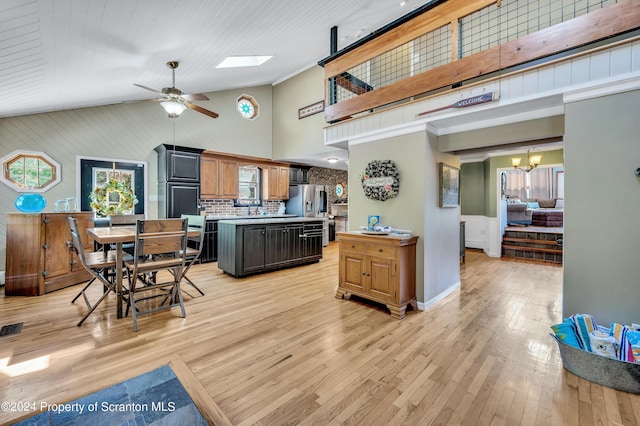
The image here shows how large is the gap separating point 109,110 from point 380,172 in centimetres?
507

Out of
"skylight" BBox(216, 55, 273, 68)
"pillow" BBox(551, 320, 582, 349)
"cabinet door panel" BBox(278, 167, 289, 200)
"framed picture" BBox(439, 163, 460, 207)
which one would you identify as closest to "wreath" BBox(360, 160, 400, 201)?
"framed picture" BBox(439, 163, 460, 207)

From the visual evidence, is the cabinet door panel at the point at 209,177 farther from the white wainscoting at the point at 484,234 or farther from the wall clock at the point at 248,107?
the white wainscoting at the point at 484,234

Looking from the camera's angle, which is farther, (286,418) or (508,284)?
(508,284)

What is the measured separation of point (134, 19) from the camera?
2500mm

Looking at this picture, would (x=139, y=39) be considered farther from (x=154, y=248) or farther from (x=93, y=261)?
(x=93, y=261)

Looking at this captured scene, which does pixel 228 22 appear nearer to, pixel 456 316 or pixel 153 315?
pixel 153 315

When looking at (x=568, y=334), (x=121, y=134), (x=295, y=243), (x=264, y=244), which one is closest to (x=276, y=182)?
(x=295, y=243)

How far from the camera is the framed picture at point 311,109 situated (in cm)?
644

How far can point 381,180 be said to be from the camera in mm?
3488

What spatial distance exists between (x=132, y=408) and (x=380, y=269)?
2419 millimetres

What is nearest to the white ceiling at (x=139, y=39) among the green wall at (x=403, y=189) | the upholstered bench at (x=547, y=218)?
the green wall at (x=403, y=189)

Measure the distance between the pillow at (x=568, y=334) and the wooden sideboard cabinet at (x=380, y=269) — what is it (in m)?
1.30

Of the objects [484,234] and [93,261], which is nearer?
[93,261]

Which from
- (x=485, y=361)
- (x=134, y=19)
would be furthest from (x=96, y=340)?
(x=485, y=361)
